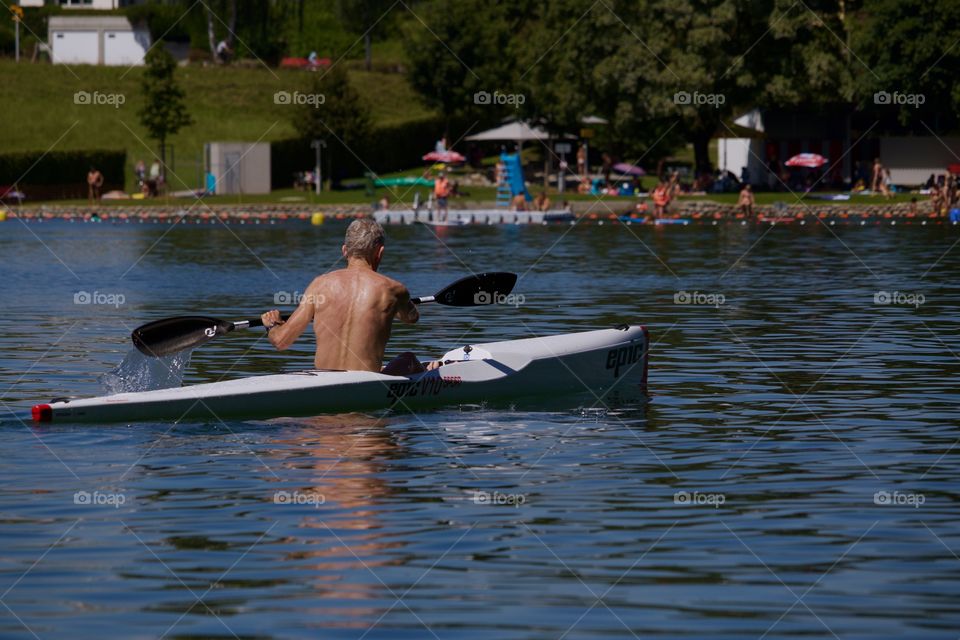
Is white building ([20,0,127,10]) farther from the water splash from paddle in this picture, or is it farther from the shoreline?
the water splash from paddle

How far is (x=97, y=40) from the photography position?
113438 mm

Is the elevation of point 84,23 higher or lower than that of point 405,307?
higher

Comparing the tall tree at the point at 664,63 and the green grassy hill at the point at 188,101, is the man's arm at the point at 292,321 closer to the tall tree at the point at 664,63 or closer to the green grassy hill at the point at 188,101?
the tall tree at the point at 664,63

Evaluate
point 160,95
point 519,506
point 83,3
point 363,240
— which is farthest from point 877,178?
point 83,3

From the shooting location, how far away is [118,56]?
113438mm

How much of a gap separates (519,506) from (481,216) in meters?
48.1

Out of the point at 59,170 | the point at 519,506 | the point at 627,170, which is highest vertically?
the point at 627,170

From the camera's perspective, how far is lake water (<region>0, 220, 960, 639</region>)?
8.39 meters

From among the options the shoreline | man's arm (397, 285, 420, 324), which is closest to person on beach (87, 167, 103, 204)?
the shoreline

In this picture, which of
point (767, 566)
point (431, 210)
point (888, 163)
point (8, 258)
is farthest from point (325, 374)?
point (888, 163)

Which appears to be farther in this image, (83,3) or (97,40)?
(83,3)

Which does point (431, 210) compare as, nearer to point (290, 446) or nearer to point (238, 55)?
point (290, 446)

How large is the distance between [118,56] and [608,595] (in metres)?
110

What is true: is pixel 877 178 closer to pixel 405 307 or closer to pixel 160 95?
pixel 160 95
